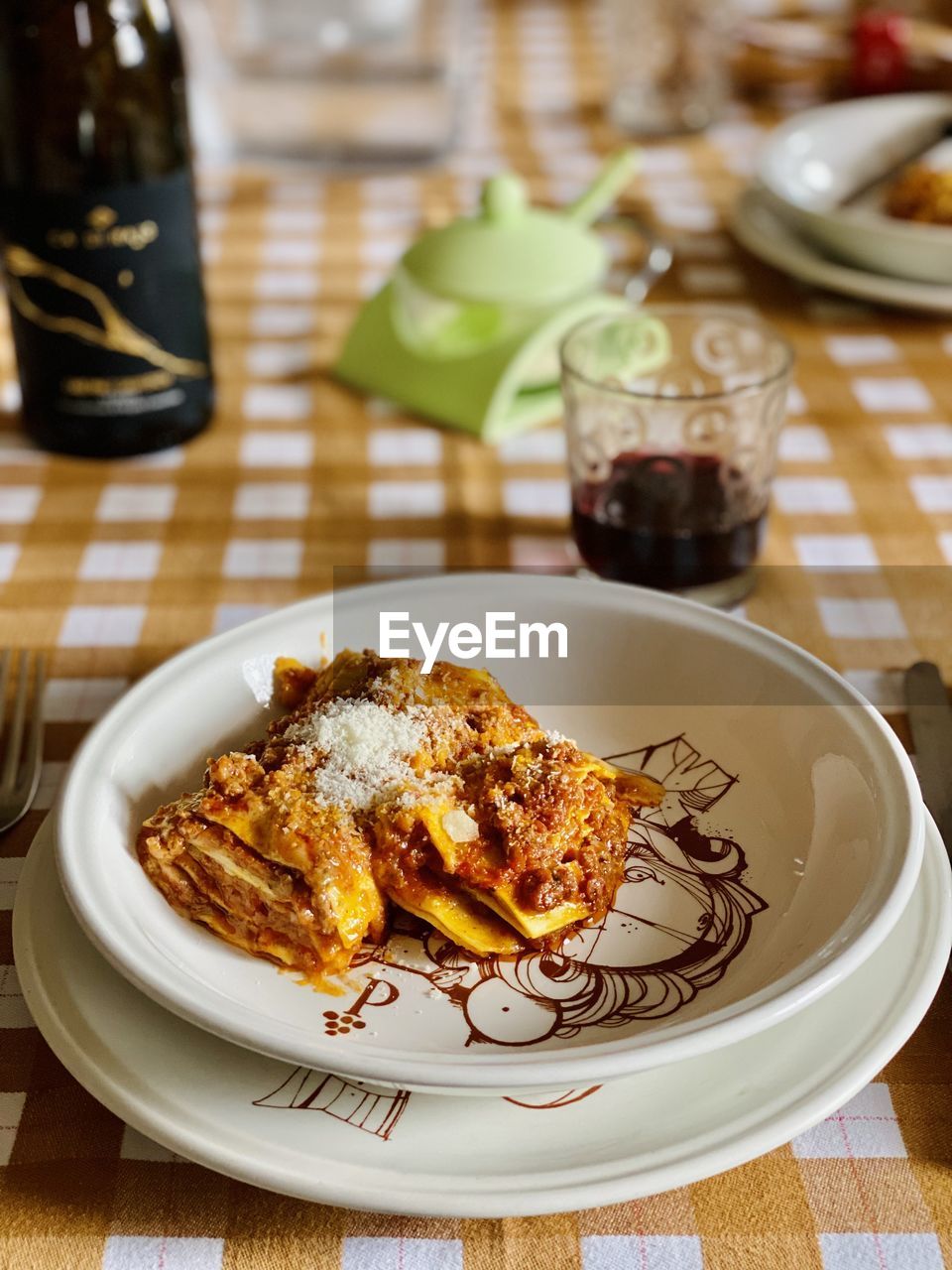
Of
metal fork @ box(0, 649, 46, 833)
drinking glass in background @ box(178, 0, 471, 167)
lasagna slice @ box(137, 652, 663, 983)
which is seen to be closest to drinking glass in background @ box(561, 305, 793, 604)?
lasagna slice @ box(137, 652, 663, 983)

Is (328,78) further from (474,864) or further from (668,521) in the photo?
(474,864)

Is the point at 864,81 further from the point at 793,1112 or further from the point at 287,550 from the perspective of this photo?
the point at 793,1112

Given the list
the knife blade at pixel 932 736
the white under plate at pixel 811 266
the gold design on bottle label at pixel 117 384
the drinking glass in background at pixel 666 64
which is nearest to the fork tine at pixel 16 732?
the gold design on bottle label at pixel 117 384

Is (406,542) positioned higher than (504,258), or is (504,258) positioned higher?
(504,258)

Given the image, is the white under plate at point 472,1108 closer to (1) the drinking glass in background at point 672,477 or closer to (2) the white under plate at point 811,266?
(1) the drinking glass in background at point 672,477

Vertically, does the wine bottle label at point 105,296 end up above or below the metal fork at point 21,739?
above

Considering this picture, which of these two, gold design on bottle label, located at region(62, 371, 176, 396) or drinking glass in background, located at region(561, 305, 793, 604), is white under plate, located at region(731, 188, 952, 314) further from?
gold design on bottle label, located at region(62, 371, 176, 396)

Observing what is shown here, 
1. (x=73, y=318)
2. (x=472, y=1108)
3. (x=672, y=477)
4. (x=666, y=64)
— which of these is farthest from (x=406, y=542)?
(x=666, y=64)
